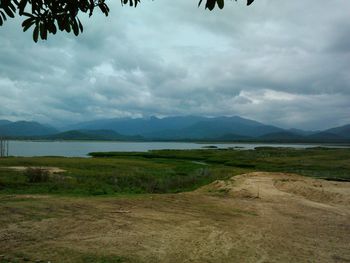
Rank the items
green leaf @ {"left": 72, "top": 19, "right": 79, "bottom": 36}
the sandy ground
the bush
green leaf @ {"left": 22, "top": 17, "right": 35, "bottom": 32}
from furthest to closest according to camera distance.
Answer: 1. the bush
2. the sandy ground
3. green leaf @ {"left": 72, "top": 19, "right": 79, "bottom": 36}
4. green leaf @ {"left": 22, "top": 17, "right": 35, "bottom": 32}

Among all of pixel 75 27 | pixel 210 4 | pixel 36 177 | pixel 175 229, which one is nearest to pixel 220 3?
pixel 210 4

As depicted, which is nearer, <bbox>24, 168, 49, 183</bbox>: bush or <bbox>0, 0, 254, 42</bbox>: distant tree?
<bbox>0, 0, 254, 42</bbox>: distant tree

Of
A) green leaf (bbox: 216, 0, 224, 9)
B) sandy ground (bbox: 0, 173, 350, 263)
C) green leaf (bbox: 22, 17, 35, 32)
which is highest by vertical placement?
green leaf (bbox: 216, 0, 224, 9)

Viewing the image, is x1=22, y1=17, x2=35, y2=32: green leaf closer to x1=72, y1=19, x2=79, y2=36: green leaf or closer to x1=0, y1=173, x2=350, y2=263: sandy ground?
x1=72, y1=19, x2=79, y2=36: green leaf

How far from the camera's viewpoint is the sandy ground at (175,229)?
10.6 meters

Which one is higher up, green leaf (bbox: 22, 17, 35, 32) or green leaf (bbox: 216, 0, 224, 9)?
green leaf (bbox: 216, 0, 224, 9)

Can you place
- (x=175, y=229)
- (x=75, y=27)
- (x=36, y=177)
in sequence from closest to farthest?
(x=75, y=27), (x=175, y=229), (x=36, y=177)

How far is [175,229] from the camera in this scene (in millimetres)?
13406

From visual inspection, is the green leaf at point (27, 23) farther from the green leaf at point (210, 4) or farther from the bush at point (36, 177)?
the bush at point (36, 177)

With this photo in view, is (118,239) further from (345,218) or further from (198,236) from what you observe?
(345,218)

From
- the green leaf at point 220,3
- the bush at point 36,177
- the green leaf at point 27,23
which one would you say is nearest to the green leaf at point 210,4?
the green leaf at point 220,3

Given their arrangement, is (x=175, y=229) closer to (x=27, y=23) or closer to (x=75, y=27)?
(x=75, y=27)

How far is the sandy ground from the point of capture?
1062 cm

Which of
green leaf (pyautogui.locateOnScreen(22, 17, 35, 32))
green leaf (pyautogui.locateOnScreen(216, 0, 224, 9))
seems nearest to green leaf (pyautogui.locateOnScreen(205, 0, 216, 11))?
green leaf (pyautogui.locateOnScreen(216, 0, 224, 9))
